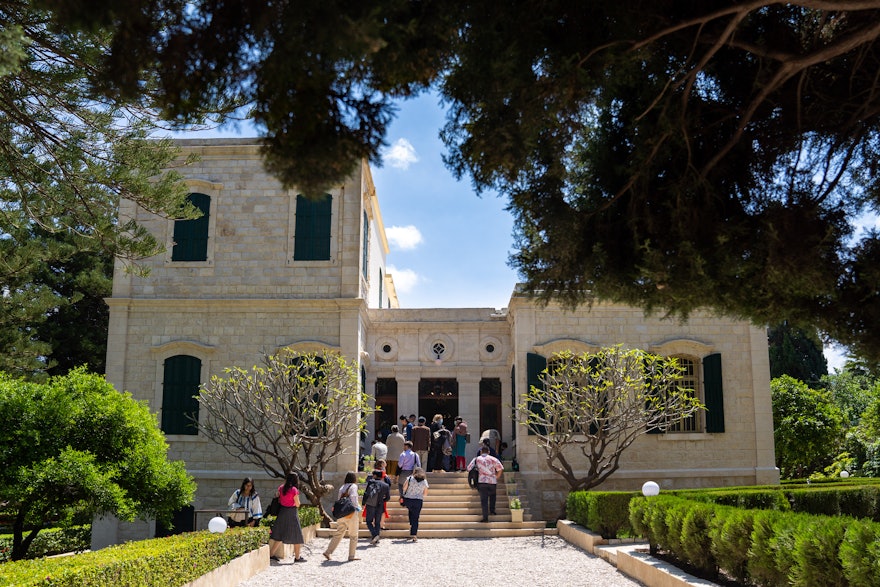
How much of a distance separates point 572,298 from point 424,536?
395 inches

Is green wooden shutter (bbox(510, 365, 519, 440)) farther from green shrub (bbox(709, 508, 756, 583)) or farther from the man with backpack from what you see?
green shrub (bbox(709, 508, 756, 583))

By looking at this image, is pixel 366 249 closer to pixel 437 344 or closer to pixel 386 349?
pixel 386 349

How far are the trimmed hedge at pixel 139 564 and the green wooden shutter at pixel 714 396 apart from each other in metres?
12.0

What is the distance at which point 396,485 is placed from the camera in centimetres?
1769

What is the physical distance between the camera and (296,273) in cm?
1905

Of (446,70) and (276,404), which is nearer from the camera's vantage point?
(446,70)

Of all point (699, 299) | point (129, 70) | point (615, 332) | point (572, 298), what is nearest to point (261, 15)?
point (129, 70)

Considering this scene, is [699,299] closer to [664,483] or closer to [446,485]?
[446,485]

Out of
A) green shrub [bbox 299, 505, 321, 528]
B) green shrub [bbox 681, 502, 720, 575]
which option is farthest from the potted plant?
green shrub [bbox 681, 502, 720, 575]

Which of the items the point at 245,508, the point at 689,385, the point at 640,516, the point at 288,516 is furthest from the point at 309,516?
the point at 689,385

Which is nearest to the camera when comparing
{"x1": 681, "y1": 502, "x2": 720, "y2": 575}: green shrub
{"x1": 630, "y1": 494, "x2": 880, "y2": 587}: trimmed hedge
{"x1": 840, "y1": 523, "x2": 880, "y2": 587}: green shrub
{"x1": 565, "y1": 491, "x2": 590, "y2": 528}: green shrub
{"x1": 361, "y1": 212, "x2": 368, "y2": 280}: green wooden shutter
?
{"x1": 840, "y1": 523, "x2": 880, "y2": 587}: green shrub

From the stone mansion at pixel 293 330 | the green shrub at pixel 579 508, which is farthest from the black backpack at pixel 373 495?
the stone mansion at pixel 293 330

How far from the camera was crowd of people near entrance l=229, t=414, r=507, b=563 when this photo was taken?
11.9 metres

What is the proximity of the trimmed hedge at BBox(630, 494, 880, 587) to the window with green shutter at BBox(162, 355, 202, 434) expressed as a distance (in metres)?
11.4
